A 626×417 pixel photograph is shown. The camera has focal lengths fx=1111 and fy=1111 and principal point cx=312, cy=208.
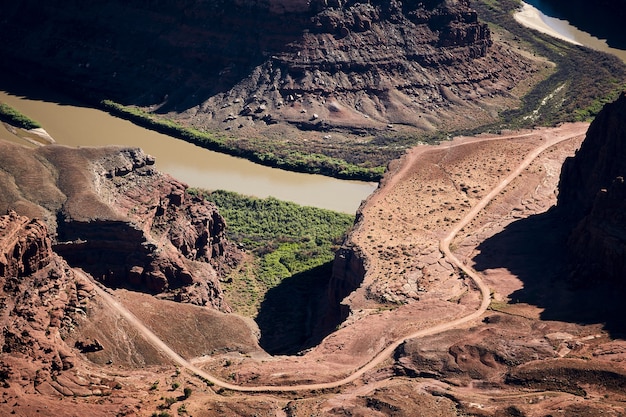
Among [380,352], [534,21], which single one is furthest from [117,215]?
[534,21]

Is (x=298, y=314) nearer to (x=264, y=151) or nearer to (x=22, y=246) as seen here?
(x=22, y=246)

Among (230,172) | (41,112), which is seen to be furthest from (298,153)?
(41,112)

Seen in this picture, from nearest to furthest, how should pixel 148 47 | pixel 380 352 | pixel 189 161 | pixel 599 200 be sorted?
pixel 380 352 → pixel 599 200 → pixel 189 161 → pixel 148 47

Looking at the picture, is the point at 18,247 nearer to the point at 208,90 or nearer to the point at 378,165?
the point at 378,165

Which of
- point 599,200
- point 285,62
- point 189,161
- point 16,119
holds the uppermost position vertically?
point 599,200

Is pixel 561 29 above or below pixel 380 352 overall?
above

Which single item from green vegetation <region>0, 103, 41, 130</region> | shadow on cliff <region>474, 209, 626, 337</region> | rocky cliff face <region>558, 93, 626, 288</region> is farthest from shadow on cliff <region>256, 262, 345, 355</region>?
green vegetation <region>0, 103, 41, 130</region>

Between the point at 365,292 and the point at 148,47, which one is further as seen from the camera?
the point at 148,47

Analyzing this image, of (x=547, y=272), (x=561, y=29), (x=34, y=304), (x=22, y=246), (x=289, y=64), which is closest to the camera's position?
(x=34, y=304)
